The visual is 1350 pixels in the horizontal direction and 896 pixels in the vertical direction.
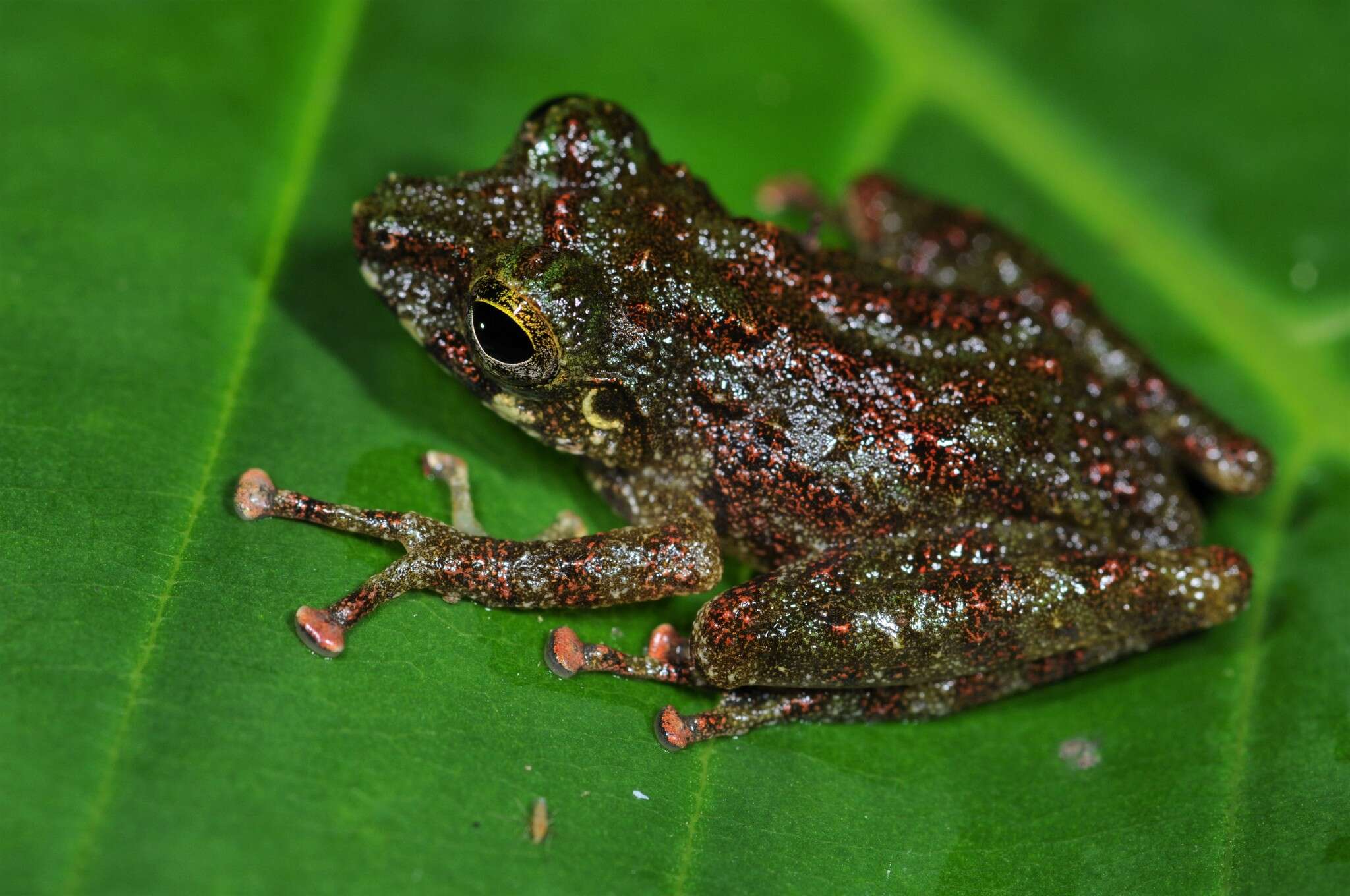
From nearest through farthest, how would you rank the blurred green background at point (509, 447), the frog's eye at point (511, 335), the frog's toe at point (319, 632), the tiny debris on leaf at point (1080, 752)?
the blurred green background at point (509, 447) < the frog's toe at point (319, 632) < the frog's eye at point (511, 335) < the tiny debris on leaf at point (1080, 752)

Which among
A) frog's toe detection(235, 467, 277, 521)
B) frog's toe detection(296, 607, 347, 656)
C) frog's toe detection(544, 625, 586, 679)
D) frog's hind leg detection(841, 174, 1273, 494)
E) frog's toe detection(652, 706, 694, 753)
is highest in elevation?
frog's hind leg detection(841, 174, 1273, 494)

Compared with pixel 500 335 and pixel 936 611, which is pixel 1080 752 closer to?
pixel 936 611

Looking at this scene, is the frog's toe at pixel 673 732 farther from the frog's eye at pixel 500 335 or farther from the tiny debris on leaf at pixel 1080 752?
the tiny debris on leaf at pixel 1080 752

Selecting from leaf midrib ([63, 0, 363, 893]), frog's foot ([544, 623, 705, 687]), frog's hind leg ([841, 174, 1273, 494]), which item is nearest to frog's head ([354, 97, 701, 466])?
leaf midrib ([63, 0, 363, 893])

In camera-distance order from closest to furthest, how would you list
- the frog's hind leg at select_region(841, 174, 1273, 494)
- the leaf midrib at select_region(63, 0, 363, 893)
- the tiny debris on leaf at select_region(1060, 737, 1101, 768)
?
the leaf midrib at select_region(63, 0, 363, 893)
the tiny debris on leaf at select_region(1060, 737, 1101, 768)
the frog's hind leg at select_region(841, 174, 1273, 494)

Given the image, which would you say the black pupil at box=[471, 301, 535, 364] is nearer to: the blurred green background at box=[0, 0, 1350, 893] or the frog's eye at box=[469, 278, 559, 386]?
the frog's eye at box=[469, 278, 559, 386]

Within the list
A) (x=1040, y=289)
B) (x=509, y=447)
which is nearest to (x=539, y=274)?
(x=509, y=447)

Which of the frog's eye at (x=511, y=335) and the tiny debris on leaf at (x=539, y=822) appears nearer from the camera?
the tiny debris on leaf at (x=539, y=822)

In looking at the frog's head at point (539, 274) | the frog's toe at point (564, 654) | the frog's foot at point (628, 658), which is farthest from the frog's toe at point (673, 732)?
the frog's head at point (539, 274)

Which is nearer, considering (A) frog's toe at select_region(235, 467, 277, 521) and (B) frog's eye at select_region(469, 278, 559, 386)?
(A) frog's toe at select_region(235, 467, 277, 521)
